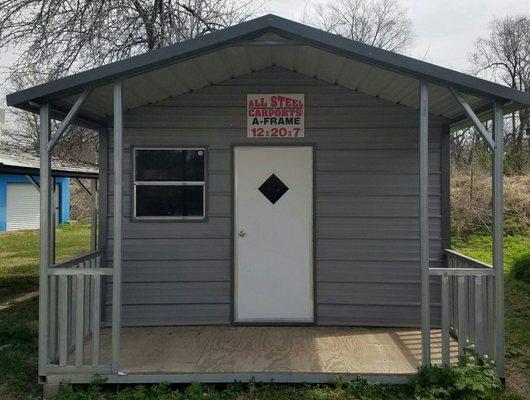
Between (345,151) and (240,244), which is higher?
(345,151)

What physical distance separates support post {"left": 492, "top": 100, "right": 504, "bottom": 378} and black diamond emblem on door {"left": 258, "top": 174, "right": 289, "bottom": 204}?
2151 millimetres

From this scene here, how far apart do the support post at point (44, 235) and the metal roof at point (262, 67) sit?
0.23m

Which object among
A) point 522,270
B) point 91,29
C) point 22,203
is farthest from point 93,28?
point 22,203

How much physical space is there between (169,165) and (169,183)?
0.64 ft

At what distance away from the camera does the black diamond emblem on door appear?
17.7 ft

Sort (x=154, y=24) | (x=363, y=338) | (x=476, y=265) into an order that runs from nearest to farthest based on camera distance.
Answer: (x=476, y=265) < (x=363, y=338) < (x=154, y=24)

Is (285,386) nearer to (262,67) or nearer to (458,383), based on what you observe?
(458,383)

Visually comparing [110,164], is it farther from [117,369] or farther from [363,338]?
[363,338]

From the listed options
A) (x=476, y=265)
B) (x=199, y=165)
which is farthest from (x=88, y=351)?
(x=476, y=265)

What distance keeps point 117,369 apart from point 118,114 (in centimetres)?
200

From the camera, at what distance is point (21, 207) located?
21531mm

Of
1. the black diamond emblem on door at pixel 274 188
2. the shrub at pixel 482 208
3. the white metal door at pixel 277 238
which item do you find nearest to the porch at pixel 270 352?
the white metal door at pixel 277 238

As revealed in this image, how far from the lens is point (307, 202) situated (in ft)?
17.7

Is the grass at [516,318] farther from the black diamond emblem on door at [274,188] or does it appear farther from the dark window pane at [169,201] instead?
the dark window pane at [169,201]
